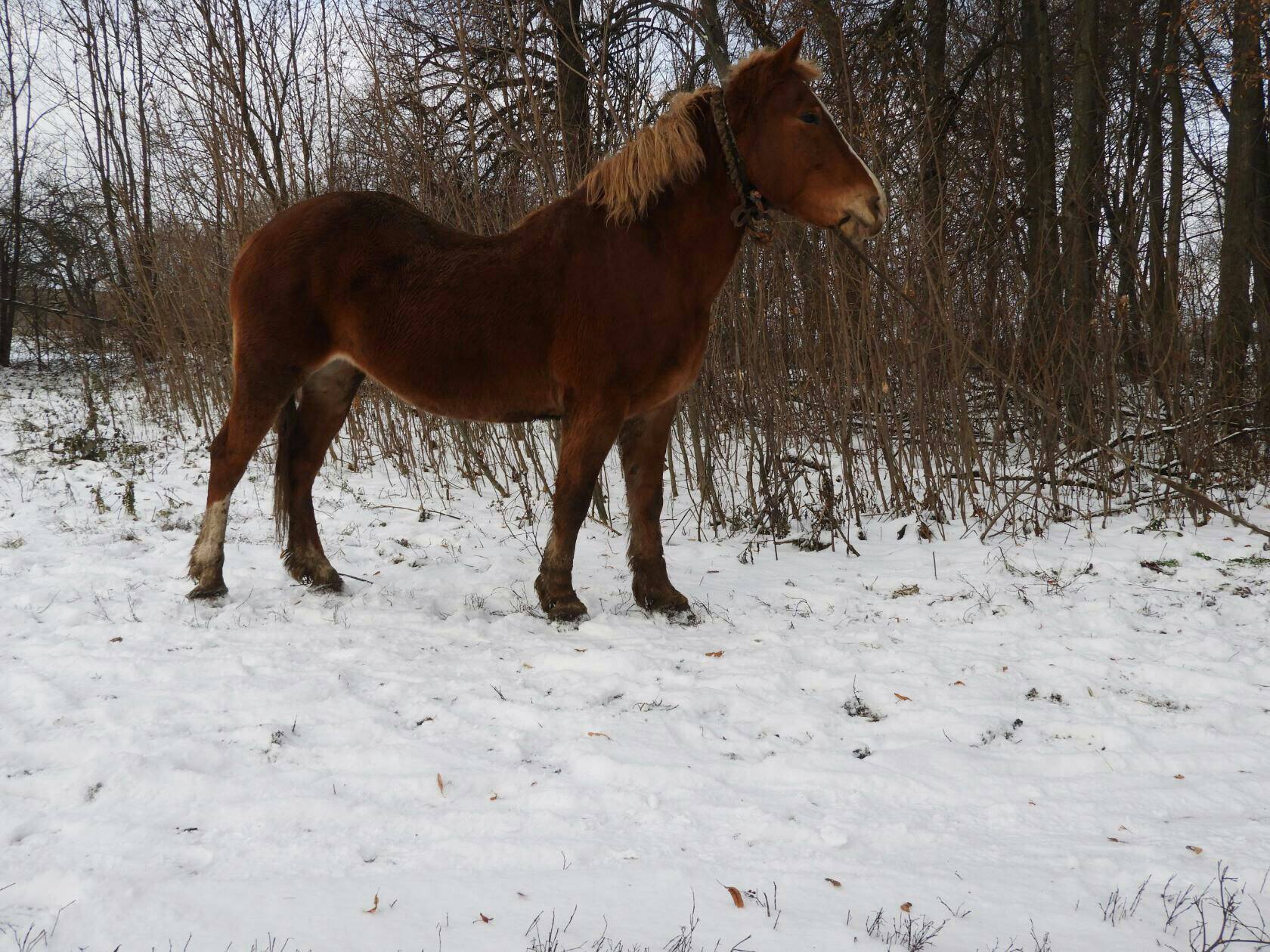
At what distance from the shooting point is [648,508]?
157 inches

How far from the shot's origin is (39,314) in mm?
19688

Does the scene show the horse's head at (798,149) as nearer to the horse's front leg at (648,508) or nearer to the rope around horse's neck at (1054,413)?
the rope around horse's neck at (1054,413)

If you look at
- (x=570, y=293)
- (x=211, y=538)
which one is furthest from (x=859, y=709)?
(x=211, y=538)

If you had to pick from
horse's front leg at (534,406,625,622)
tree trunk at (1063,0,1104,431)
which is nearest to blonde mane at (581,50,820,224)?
horse's front leg at (534,406,625,622)

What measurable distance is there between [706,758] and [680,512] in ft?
12.9

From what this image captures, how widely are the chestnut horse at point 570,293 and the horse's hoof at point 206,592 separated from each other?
14 mm

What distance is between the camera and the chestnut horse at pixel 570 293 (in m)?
3.46

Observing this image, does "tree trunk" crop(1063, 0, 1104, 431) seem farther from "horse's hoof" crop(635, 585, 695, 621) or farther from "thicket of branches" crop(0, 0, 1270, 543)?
"horse's hoof" crop(635, 585, 695, 621)

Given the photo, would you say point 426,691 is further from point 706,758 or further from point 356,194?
point 356,194

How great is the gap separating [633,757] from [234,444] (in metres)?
2.67

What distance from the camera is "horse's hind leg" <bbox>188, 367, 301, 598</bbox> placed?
3852 millimetres

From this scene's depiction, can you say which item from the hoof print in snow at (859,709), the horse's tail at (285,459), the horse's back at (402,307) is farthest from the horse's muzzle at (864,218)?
the horse's tail at (285,459)

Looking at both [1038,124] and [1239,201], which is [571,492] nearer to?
[1038,124]

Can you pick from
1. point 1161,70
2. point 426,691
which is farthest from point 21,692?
point 1161,70
